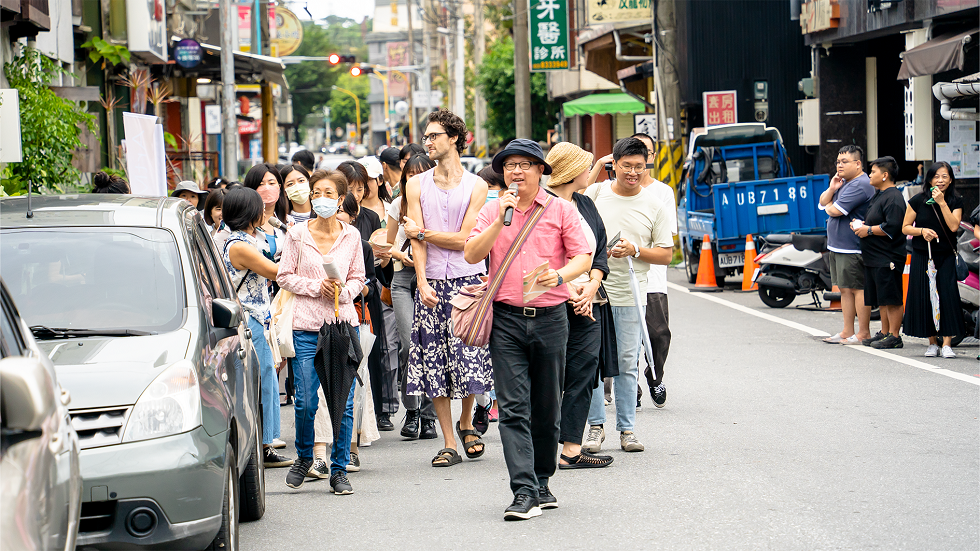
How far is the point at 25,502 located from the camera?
9.77ft

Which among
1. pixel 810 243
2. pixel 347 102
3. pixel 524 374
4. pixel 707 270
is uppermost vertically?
pixel 347 102

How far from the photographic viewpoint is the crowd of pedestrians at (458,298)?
6062mm

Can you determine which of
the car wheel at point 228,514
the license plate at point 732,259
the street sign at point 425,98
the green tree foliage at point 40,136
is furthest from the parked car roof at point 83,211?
the street sign at point 425,98

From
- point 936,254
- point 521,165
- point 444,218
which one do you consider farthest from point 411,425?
point 936,254

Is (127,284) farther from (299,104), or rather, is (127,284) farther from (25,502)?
(299,104)

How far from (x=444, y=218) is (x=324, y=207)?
1.01 m

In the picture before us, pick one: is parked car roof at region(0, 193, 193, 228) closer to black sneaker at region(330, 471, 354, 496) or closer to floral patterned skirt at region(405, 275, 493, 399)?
black sneaker at region(330, 471, 354, 496)

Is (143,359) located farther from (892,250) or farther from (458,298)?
(892,250)

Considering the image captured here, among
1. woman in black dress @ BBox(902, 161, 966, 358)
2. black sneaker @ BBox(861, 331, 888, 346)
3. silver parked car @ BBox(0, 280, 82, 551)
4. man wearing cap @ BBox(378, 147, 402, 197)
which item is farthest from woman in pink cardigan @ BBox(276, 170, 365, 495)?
black sneaker @ BBox(861, 331, 888, 346)

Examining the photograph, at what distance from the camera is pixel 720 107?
2495 centimetres

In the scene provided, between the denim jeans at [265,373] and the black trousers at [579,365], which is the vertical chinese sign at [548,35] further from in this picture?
the black trousers at [579,365]

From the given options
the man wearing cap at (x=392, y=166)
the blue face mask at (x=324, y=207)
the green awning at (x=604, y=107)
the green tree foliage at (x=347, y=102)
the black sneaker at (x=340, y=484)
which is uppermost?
the green tree foliage at (x=347, y=102)

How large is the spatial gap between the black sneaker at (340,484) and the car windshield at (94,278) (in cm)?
199

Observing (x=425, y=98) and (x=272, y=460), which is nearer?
(x=272, y=460)
